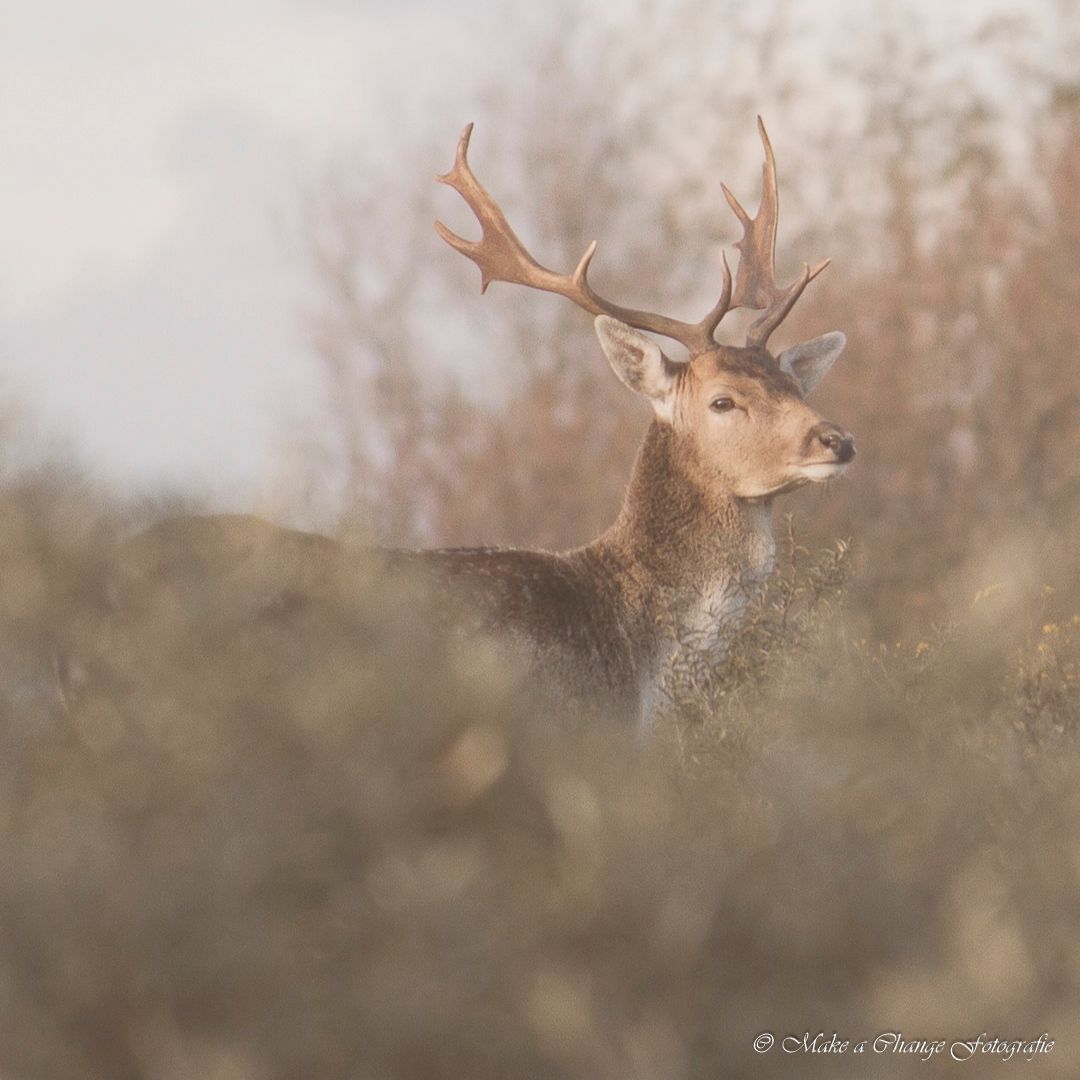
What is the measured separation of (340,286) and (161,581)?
16569 millimetres

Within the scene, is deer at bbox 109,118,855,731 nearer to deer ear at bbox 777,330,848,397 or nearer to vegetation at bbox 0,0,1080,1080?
deer ear at bbox 777,330,848,397

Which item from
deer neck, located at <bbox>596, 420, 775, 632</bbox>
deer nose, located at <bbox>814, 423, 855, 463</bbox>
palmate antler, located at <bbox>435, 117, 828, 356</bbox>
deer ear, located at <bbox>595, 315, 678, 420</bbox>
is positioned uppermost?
palmate antler, located at <bbox>435, 117, 828, 356</bbox>

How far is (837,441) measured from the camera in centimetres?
731

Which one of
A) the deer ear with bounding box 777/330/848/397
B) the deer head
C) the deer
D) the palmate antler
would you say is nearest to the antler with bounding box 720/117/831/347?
the palmate antler

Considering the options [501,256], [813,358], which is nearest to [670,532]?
[813,358]

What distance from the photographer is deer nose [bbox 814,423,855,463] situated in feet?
24.0

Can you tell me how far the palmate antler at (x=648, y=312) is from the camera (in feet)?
26.2

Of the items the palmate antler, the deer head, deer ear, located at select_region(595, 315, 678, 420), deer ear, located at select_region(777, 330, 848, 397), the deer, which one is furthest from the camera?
deer ear, located at select_region(777, 330, 848, 397)

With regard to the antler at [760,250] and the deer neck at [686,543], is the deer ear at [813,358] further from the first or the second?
the deer neck at [686,543]

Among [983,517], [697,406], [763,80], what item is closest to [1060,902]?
[697,406]

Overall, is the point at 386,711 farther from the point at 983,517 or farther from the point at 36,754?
the point at 983,517

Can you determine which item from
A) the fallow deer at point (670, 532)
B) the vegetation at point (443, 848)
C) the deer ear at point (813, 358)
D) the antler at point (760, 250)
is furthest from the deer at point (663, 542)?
the vegetation at point (443, 848)

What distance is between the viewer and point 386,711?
3.53 meters

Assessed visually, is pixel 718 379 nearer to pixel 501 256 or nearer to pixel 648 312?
pixel 648 312
